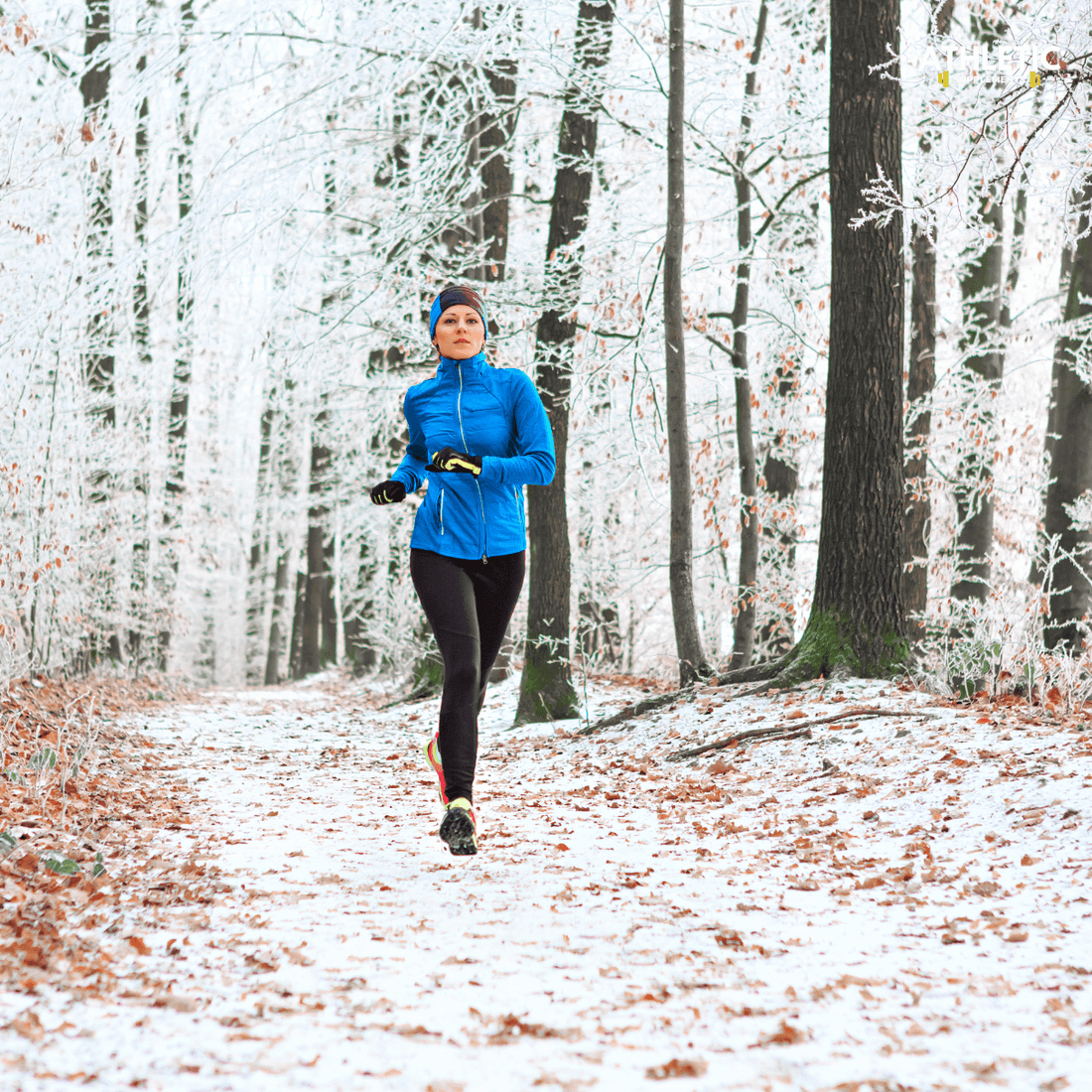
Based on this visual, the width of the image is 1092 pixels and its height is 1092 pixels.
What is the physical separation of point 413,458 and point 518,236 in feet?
34.0

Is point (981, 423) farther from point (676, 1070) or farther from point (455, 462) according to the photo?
point (676, 1070)

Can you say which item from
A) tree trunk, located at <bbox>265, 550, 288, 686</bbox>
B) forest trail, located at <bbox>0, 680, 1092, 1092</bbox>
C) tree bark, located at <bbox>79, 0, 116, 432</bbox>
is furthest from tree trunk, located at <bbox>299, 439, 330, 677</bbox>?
forest trail, located at <bbox>0, 680, 1092, 1092</bbox>

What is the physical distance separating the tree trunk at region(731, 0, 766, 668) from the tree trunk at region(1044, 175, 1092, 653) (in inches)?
100

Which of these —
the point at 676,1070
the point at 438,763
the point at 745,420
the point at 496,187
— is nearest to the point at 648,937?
the point at 676,1070

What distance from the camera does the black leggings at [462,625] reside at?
4109 millimetres

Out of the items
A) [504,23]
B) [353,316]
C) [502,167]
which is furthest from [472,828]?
[502,167]

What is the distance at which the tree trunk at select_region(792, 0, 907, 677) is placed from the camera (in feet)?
22.6

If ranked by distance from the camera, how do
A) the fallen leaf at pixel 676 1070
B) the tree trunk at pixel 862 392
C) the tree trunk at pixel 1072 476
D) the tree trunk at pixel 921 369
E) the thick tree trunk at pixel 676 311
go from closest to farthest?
the fallen leaf at pixel 676 1070
the tree trunk at pixel 862 392
the thick tree trunk at pixel 676 311
the tree trunk at pixel 1072 476
the tree trunk at pixel 921 369

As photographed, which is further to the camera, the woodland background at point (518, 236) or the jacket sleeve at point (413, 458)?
the woodland background at point (518, 236)

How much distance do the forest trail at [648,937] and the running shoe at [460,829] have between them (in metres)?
0.09

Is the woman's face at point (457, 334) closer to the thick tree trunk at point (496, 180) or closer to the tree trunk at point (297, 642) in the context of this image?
the thick tree trunk at point (496, 180)

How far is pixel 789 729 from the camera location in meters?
6.11

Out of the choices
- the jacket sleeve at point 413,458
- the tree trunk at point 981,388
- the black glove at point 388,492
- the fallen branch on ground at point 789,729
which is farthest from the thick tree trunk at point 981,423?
the black glove at point 388,492

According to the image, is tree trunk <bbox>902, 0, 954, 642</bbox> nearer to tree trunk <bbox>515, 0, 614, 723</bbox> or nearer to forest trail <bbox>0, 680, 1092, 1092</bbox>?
tree trunk <bbox>515, 0, 614, 723</bbox>
